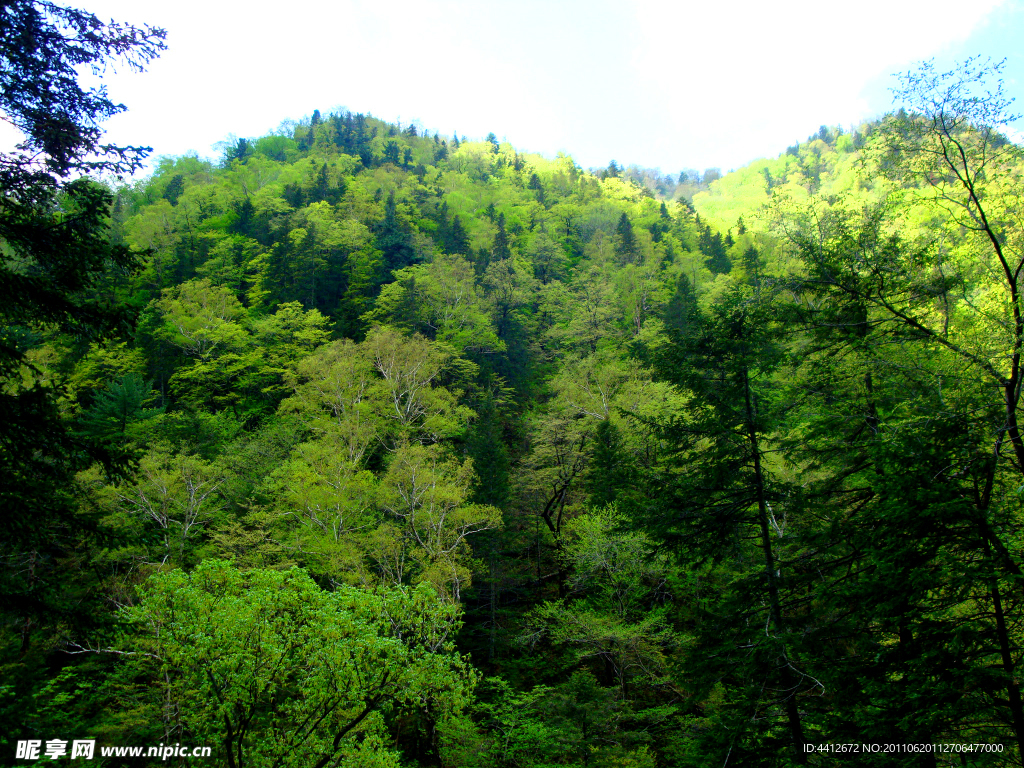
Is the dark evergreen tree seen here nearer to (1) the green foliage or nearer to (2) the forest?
(2) the forest

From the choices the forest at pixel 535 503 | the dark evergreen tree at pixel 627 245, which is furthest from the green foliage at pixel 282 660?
the dark evergreen tree at pixel 627 245

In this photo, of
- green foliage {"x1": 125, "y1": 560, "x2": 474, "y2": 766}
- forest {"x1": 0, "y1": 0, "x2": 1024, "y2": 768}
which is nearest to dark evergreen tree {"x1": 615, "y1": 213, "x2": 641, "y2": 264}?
forest {"x1": 0, "y1": 0, "x2": 1024, "y2": 768}

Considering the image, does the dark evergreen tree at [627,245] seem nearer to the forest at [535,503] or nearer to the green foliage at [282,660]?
the forest at [535,503]

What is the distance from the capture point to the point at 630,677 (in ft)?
54.4

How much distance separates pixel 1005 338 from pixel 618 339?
84.6 ft

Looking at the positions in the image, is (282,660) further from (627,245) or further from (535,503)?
(627,245)

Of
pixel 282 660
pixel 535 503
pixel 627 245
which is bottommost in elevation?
pixel 282 660

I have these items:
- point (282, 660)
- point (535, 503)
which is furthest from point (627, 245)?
point (282, 660)

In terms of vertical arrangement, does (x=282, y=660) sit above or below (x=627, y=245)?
below

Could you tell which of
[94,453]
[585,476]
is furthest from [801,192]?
[94,453]

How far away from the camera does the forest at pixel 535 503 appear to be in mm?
5504

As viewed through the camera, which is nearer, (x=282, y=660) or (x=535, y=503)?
(x=282, y=660)

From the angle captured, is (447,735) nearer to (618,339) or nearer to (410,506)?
(410,506)

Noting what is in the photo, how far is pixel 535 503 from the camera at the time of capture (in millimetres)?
24391
